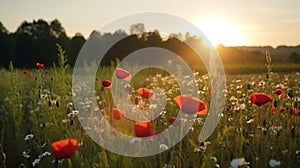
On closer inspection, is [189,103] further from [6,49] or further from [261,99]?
[6,49]

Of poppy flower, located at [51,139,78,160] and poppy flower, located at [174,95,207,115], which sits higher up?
poppy flower, located at [174,95,207,115]

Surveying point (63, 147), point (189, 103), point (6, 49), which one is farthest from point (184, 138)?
point (6, 49)

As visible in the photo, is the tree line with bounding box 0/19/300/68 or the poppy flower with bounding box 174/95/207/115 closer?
the poppy flower with bounding box 174/95/207/115

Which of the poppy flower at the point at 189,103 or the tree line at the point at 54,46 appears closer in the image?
the poppy flower at the point at 189,103

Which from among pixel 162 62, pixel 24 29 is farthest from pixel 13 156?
pixel 24 29

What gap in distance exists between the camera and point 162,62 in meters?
17.5

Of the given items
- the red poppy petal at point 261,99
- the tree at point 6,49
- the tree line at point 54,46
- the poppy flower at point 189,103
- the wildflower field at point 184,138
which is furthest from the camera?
the tree at point 6,49

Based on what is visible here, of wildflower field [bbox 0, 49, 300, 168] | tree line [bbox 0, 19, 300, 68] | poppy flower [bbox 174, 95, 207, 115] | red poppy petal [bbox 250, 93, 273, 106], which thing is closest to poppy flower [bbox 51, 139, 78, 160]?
wildflower field [bbox 0, 49, 300, 168]

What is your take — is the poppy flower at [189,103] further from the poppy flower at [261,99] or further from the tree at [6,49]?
the tree at [6,49]

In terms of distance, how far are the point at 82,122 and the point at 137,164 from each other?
1278 mm

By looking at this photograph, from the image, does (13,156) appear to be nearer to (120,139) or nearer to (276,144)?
(120,139)

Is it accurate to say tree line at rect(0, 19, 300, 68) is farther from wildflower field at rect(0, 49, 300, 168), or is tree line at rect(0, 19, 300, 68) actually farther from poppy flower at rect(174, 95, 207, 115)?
poppy flower at rect(174, 95, 207, 115)

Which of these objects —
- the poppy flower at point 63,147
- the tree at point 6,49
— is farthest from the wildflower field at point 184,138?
the tree at point 6,49

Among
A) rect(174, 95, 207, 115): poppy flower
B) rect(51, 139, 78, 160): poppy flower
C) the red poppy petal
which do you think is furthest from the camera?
the red poppy petal
